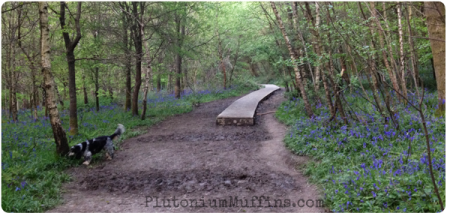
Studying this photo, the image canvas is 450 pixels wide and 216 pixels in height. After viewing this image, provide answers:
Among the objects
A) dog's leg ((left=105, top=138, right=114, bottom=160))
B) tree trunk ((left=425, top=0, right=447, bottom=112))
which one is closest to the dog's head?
dog's leg ((left=105, top=138, right=114, bottom=160))

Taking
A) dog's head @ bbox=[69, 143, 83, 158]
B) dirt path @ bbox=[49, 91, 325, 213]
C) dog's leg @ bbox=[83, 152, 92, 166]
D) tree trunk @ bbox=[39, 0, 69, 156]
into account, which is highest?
tree trunk @ bbox=[39, 0, 69, 156]

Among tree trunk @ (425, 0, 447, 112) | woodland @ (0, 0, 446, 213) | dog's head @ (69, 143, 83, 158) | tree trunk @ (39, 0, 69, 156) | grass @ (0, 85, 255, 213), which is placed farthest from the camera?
dog's head @ (69, 143, 83, 158)

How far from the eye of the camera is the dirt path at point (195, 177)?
4.66 meters

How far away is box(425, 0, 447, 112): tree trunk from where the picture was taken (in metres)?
6.28

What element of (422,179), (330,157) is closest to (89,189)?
(330,157)

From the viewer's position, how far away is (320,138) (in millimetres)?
7398

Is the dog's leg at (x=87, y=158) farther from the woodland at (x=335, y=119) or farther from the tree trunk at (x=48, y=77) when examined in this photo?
the tree trunk at (x=48, y=77)

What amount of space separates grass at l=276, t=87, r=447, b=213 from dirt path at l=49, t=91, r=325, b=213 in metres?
0.44

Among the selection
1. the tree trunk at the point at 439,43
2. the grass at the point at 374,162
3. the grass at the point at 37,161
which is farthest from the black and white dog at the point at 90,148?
the tree trunk at the point at 439,43

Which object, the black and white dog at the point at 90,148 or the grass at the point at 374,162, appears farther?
the black and white dog at the point at 90,148

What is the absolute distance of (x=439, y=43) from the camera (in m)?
6.55

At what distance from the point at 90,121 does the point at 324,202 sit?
402 inches

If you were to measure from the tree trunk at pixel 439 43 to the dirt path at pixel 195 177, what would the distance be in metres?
3.81

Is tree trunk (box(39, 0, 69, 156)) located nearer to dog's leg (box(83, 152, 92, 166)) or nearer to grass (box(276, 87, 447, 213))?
dog's leg (box(83, 152, 92, 166))
